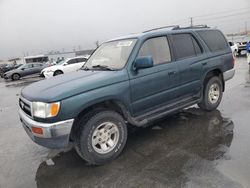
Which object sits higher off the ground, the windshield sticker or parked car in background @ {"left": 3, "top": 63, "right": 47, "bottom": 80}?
the windshield sticker

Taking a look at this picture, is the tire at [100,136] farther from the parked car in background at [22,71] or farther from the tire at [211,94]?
the parked car in background at [22,71]

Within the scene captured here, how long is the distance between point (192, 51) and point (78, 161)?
3249 millimetres

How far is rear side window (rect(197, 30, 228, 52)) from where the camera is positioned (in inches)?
225

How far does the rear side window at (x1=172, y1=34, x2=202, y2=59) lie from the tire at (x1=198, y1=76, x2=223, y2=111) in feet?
2.75

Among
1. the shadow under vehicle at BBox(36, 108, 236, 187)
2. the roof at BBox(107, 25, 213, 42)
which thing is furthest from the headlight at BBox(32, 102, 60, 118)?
the roof at BBox(107, 25, 213, 42)

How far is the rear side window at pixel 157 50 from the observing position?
15.0 ft

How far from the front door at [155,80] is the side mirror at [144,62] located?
14 centimetres

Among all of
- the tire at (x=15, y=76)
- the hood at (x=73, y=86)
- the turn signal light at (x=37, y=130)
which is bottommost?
the tire at (x=15, y=76)

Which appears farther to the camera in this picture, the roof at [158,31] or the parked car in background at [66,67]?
the parked car in background at [66,67]

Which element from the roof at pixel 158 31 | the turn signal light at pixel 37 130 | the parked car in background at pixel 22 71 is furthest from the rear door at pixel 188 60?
the parked car in background at pixel 22 71

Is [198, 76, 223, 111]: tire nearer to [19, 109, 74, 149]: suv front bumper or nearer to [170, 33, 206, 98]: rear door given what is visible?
[170, 33, 206, 98]: rear door

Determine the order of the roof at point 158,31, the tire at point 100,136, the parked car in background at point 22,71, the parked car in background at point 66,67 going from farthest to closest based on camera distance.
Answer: the parked car in background at point 22,71 → the parked car in background at point 66,67 → the roof at point 158,31 → the tire at point 100,136

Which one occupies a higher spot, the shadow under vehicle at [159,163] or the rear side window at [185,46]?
the rear side window at [185,46]

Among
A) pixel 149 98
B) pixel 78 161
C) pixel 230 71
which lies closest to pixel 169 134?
pixel 149 98
